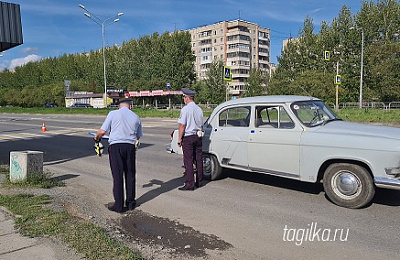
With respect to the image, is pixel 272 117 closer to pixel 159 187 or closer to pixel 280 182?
pixel 280 182

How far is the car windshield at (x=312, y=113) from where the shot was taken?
6002mm

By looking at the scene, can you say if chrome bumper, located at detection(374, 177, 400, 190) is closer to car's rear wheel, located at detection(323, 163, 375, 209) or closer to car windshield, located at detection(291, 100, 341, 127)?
car's rear wheel, located at detection(323, 163, 375, 209)

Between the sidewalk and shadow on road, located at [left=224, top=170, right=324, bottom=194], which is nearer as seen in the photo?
the sidewalk

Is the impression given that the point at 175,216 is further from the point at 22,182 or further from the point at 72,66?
the point at 72,66

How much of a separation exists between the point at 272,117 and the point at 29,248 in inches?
179

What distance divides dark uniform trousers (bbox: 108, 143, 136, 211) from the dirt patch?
394mm

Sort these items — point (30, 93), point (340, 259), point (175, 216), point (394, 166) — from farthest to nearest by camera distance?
point (30, 93) → point (175, 216) → point (394, 166) → point (340, 259)

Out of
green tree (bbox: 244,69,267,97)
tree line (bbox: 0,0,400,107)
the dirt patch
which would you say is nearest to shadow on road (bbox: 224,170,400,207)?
the dirt patch

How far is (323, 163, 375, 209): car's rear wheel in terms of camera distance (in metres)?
5.18

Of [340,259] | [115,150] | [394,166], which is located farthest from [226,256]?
[394,166]

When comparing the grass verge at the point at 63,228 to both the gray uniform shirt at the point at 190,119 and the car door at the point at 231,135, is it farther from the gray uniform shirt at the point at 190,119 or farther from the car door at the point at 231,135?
the car door at the point at 231,135

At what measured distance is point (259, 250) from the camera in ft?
13.2

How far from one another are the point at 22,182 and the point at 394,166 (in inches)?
271

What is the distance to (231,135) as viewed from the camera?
6.79 meters
